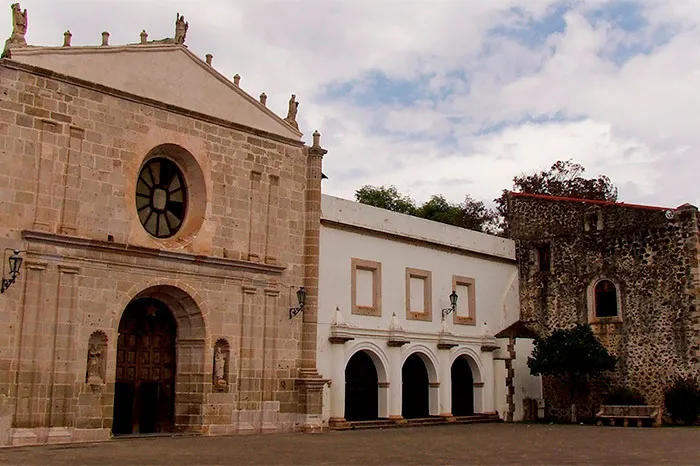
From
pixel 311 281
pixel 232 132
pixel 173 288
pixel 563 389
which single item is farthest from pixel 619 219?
pixel 173 288

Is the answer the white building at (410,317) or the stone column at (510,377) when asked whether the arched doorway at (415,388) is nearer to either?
the white building at (410,317)

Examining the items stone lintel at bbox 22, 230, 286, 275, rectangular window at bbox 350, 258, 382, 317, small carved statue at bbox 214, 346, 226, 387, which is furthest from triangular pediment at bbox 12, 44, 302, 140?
small carved statue at bbox 214, 346, 226, 387

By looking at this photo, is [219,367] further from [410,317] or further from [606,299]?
[606,299]

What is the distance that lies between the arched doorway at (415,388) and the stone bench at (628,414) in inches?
204

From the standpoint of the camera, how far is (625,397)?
24.3 metres

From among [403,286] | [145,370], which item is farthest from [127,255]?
[403,286]

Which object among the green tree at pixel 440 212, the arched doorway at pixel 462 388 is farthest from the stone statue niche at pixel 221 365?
the green tree at pixel 440 212

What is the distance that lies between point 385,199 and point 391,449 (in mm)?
30062

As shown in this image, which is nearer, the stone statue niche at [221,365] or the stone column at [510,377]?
the stone statue niche at [221,365]

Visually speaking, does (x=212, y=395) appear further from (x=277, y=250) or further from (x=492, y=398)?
(x=492, y=398)

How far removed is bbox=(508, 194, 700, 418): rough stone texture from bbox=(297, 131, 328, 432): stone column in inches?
384

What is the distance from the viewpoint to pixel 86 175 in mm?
16781

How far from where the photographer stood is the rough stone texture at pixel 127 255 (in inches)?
615

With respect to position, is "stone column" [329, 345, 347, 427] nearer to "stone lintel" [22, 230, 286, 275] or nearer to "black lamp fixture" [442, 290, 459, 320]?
"stone lintel" [22, 230, 286, 275]
